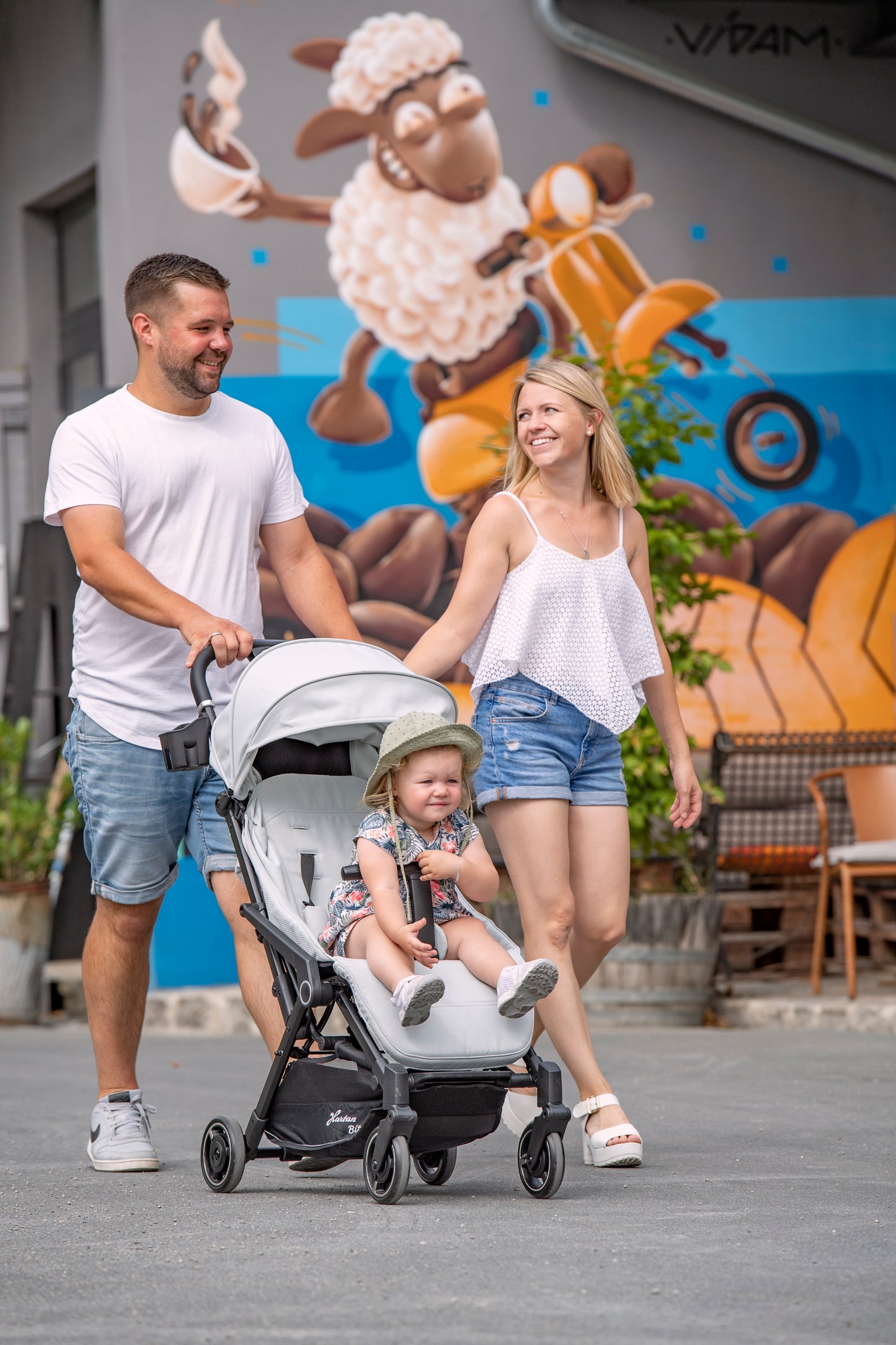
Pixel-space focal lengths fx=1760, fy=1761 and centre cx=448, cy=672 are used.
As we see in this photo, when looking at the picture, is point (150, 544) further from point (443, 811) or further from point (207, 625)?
point (443, 811)

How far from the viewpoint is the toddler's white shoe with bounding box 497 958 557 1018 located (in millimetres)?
A: 3221

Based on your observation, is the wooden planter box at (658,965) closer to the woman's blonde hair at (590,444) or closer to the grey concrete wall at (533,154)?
the woman's blonde hair at (590,444)

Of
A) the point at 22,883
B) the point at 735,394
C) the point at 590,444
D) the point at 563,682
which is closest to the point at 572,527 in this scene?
the point at 590,444

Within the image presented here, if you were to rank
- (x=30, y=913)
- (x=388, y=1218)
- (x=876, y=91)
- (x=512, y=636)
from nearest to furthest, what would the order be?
1. (x=388, y=1218)
2. (x=512, y=636)
3. (x=30, y=913)
4. (x=876, y=91)

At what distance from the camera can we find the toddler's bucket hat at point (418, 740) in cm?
345

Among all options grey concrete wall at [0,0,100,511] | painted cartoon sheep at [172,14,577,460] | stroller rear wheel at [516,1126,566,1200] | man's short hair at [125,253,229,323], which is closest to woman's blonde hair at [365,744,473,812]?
stroller rear wheel at [516,1126,566,1200]

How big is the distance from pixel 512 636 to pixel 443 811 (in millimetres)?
570

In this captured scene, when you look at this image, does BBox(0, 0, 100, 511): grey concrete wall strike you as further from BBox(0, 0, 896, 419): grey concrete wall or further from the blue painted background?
the blue painted background

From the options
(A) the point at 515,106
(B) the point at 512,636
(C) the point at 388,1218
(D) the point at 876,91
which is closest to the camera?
(C) the point at 388,1218

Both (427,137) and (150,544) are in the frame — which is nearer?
(150,544)

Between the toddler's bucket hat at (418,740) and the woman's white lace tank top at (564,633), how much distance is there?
416mm

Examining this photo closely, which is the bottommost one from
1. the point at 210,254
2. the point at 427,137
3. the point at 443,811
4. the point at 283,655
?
the point at 443,811

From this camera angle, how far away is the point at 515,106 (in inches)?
335

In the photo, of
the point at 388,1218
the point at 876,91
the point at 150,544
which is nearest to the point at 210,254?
the point at 876,91
